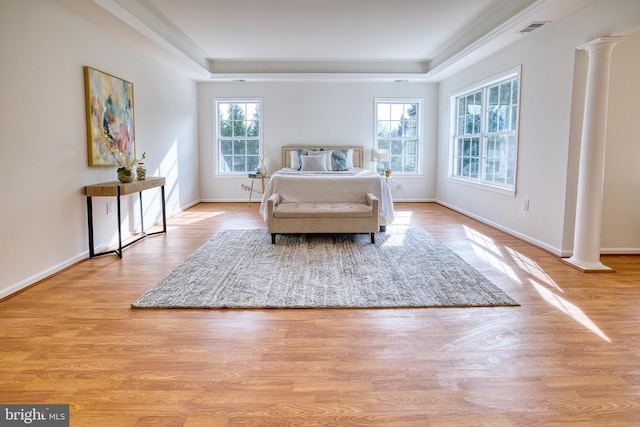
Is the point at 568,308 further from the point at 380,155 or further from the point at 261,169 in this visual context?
the point at 261,169

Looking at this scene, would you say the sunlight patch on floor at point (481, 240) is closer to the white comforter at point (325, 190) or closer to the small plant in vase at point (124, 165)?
the white comforter at point (325, 190)

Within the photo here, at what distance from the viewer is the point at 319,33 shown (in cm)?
604

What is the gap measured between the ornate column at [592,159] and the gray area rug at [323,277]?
1088mm

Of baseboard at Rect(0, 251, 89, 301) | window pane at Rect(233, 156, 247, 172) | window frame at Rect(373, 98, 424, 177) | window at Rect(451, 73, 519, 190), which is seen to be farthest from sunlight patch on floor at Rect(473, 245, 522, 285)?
window pane at Rect(233, 156, 247, 172)

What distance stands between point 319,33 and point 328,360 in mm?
5063

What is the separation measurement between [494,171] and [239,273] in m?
4.14

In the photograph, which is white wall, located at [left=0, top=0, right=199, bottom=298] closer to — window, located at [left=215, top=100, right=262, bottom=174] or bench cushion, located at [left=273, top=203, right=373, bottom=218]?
bench cushion, located at [left=273, top=203, right=373, bottom=218]

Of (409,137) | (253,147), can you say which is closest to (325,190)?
(253,147)

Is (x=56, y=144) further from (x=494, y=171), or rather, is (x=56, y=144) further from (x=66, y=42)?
(x=494, y=171)

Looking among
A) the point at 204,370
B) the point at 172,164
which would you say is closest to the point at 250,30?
the point at 172,164

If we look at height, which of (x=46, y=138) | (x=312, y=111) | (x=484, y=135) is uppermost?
(x=312, y=111)

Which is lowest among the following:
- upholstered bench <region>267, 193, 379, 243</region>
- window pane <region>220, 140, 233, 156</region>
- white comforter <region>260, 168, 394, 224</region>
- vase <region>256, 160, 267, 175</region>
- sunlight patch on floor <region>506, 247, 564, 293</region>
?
sunlight patch on floor <region>506, 247, 564, 293</region>

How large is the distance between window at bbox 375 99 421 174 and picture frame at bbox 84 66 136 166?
4.91m

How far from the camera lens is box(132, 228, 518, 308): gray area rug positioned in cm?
304
